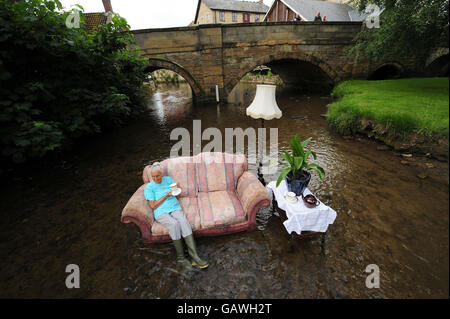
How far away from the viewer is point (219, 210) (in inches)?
123

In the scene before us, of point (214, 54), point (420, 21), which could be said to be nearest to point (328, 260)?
point (420, 21)

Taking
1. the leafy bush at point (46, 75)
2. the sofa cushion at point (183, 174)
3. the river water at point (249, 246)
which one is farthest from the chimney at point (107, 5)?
the sofa cushion at point (183, 174)

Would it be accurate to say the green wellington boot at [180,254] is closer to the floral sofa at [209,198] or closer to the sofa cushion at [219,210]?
the floral sofa at [209,198]

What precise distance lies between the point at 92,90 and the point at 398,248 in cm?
781

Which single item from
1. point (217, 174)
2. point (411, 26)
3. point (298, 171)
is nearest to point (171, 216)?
point (217, 174)

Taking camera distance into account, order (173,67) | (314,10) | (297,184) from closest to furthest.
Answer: (297,184)
(173,67)
(314,10)

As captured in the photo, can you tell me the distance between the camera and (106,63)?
18.8 ft

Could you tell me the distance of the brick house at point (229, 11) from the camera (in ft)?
98.9

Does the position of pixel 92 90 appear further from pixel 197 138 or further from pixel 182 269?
pixel 182 269

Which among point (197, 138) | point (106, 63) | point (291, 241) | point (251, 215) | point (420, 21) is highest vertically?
point (420, 21)

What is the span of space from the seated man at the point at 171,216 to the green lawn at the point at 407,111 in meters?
2.81

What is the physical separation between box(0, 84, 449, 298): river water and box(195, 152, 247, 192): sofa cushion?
841 millimetres

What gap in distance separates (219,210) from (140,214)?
3.83 feet

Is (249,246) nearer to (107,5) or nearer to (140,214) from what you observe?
(140,214)
